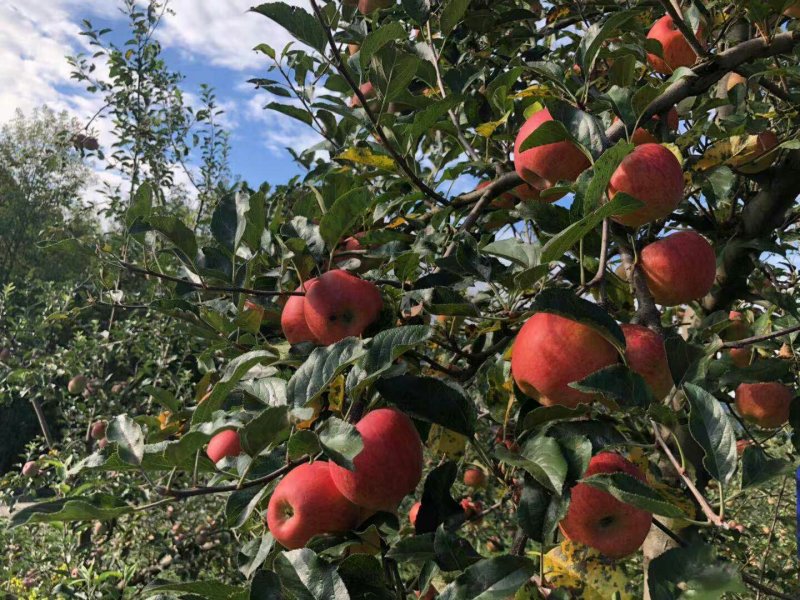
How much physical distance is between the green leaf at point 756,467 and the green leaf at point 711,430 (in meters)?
0.02

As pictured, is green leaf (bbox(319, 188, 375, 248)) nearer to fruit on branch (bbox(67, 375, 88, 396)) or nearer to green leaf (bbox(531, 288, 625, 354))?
green leaf (bbox(531, 288, 625, 354))

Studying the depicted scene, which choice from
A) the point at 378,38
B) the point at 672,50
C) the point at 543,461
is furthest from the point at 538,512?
the point at 672,50

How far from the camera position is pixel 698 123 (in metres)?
1.09

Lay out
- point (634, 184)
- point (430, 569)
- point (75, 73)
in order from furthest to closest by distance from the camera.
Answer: point (75, 73) < point (634, 184) < point (430, 569)

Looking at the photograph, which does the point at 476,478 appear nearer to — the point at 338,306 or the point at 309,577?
the point at 338,306

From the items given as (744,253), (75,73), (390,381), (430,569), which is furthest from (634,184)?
(75,73)

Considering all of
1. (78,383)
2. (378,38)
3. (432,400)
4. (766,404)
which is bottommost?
(78,383)

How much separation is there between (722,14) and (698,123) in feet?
1.14

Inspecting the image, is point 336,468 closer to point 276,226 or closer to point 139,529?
point 276,226

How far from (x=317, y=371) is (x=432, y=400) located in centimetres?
12

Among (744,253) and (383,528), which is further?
(744,253)

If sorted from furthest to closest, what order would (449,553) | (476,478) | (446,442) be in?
(476,478), (446,442), (449,553)

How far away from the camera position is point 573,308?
541 mm

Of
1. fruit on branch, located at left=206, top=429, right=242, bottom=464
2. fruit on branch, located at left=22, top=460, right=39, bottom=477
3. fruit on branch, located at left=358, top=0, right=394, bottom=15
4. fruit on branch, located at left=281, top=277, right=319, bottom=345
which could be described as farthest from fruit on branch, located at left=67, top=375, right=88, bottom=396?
fruit on branch, located at left=281, top=277, right=319, bottom=345
